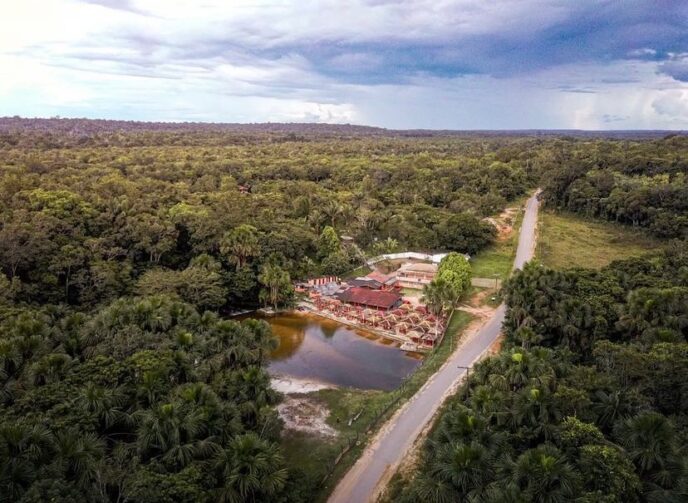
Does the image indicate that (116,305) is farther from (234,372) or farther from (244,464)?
(244,464)

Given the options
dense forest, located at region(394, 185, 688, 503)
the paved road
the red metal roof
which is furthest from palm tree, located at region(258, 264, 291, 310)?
dense forest, located at region(394, 185, 688, 503)

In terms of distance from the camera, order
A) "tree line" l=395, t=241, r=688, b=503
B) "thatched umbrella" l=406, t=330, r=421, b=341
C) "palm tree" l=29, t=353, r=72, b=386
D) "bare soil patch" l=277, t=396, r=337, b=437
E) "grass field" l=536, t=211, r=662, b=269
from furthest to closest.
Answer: "grass field" l=536, t=211, r=662, b=269
"thatched umbrella" l=406, t=330, r=421, b=341
"bare soil patch" l=277, t=396, r=337, b=437
"palm tree" l=29, t=353, r=72, b=386
"tree line" l=395, t=241, r=688, b=503

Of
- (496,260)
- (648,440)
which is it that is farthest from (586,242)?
(648,440)

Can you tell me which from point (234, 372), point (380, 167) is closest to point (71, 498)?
point (234, 372)

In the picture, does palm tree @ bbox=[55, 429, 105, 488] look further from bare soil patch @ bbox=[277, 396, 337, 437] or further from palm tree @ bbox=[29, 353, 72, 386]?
bare soil patch @ bbox=[277, 396, 337, 437]

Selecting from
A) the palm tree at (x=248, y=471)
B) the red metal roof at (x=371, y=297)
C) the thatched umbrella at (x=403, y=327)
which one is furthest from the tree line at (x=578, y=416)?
the red metal roof at (x=371, y=297)

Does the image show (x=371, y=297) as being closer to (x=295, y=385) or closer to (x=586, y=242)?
(x=295, y=385)

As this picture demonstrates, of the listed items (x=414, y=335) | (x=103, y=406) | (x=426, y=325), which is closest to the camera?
(x=103, y=406)

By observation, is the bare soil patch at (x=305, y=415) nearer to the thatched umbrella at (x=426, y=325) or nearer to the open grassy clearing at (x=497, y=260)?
the thatched umbrella at (x=426, y=325)
